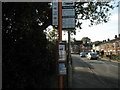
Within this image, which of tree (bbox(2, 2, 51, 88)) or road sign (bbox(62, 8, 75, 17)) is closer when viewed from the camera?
road sign (bbox(62, 8, 75, 17))

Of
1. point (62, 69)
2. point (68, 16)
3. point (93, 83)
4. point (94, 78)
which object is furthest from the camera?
point (94, 78)

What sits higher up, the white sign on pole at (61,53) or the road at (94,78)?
the white sign on pole at (61,53)

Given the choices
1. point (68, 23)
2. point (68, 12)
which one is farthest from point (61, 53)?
point (68, 12)

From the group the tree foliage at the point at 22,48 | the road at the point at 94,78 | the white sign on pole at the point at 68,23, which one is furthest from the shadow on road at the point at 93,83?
the white sign on pole at the point at 68,23

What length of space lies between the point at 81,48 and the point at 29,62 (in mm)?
119055

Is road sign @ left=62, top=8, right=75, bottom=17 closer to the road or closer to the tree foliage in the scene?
the tree foliage

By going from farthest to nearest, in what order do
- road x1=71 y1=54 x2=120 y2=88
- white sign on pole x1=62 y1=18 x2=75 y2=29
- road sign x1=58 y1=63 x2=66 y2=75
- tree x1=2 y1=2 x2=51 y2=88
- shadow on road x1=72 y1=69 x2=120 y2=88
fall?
road x1=71 y1=54 x2=120 y2=88 → shadow on road x1=72 y1=69 x2=120 y2=88 → tree x1=2 y1=2 x2=51 y2=88 → white sign on pole x1=62 y1=18 x2=75 y2=29 → road sign x1=58 y1=63 x2=66 y2=75

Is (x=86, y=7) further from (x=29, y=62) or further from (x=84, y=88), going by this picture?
(x=29, y=62)

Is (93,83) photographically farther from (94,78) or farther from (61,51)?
(61,51)

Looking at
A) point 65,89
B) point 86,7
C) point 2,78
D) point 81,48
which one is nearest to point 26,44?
point 2,78

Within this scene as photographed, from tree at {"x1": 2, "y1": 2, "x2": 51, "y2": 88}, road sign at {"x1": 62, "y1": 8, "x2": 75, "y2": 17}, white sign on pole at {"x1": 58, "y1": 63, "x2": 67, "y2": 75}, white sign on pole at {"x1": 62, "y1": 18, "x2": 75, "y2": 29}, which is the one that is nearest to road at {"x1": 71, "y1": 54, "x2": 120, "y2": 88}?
tree at {"x1": 2, "y1": 2, "x2": 51, "y2": 88}

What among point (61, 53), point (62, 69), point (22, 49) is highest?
point (22, 49)

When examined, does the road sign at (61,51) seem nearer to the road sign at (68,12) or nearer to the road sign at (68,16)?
the road sign at (68,16)

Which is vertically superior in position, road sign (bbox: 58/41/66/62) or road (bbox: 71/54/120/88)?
road sign (bbox: 58/41/66/62)
